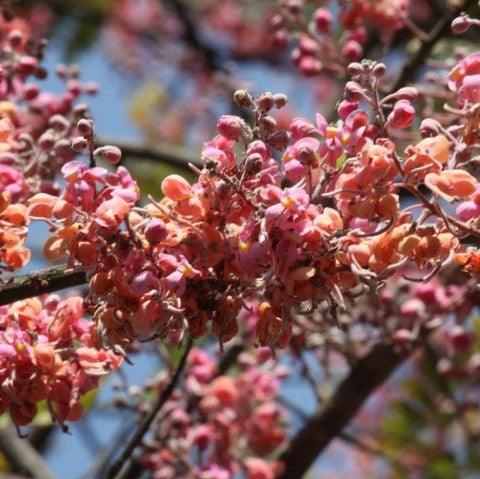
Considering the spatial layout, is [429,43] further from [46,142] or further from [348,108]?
[348,108]

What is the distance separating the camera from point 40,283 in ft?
4.76

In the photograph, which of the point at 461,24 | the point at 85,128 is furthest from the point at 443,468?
the point at 85,128

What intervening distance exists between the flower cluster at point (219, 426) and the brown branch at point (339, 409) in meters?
0.06

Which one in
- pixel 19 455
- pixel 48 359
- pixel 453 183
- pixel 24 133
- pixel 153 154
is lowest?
pixel 48 359

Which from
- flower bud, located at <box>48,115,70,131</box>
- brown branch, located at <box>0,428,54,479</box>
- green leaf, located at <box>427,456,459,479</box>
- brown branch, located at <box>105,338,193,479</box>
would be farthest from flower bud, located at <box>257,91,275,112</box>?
green leaf, located at <box>427,456,459,479</box>

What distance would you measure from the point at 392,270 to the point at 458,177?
5.7 inches

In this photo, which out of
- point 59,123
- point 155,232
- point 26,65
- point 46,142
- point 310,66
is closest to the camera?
point 155,232

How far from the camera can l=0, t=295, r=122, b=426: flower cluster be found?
157 cm

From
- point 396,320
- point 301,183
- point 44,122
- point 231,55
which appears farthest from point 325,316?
point 231,55

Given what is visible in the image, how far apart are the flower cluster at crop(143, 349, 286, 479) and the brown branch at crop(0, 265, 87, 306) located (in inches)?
42.1

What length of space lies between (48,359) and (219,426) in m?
1.15

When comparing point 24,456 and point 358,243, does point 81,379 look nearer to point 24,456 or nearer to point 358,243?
point 358,243

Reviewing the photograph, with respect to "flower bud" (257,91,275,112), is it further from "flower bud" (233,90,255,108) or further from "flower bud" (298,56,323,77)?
"flower bud" (298,56,323,77)

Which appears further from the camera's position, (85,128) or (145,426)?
(145,426)
